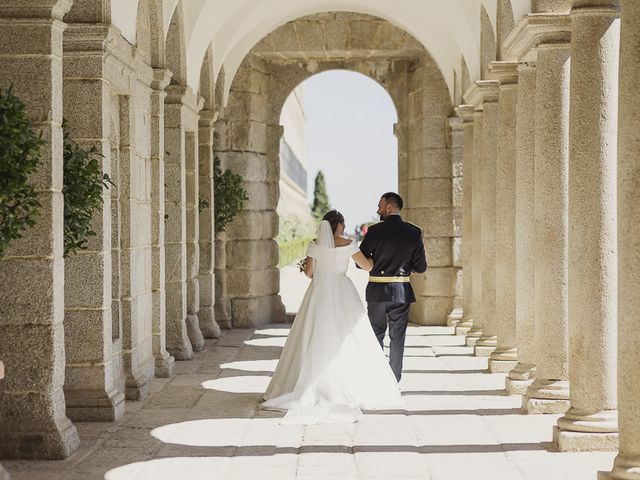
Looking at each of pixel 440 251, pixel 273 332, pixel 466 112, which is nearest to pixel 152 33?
pixel 466 112

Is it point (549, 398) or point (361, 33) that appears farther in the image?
point (361, 33)

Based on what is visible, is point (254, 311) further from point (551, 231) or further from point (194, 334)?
point (551, 231)

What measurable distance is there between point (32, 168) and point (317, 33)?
11095mm

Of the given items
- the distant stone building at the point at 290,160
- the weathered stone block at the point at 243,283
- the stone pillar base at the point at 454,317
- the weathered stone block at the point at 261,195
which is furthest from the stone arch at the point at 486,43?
the distant stone building at the point at 290,160

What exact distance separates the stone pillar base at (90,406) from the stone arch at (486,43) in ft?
20.7

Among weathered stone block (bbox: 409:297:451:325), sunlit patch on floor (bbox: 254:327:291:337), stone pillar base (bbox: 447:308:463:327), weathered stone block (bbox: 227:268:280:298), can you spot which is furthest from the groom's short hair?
weathered stone block (bbox: 227:268:280:298)

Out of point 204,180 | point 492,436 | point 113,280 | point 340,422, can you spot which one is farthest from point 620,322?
point 204,180

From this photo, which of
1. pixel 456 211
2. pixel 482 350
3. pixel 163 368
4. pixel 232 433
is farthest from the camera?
pixel 456 211

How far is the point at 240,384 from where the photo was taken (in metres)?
10.5

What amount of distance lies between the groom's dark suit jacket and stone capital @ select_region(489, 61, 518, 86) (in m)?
2.27

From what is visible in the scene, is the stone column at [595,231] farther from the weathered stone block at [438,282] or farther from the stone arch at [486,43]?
the weathered stone block at [438,282]

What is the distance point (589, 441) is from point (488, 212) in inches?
215

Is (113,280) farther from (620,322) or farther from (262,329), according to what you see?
(262,329)

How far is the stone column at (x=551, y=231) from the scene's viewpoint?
8.33 metres
